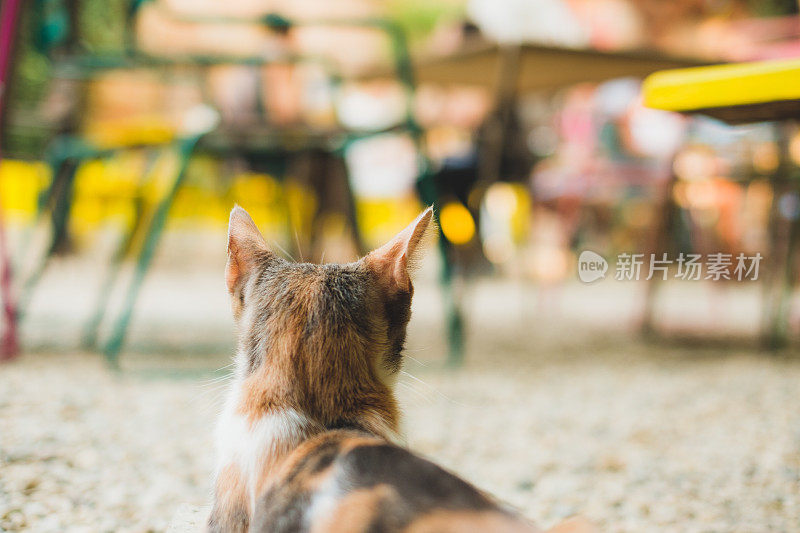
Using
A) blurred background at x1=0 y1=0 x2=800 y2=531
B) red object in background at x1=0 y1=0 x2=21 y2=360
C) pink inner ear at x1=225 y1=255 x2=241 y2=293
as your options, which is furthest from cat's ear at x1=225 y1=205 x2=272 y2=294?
red object in background at x1=0 y1=0 x2=21 y2=360

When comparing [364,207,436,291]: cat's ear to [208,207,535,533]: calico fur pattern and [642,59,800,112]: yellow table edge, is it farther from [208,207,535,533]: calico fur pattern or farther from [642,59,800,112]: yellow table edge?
[642,59,800,112]: yellow table edge

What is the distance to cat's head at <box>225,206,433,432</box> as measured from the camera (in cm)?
87

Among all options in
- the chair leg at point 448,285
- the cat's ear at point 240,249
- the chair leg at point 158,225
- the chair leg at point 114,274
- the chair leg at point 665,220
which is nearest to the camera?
the cat's ear at point 240,249

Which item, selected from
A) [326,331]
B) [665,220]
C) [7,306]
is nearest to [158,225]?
[7,306]

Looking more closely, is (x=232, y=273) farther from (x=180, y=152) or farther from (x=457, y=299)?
(x=457, y=299)

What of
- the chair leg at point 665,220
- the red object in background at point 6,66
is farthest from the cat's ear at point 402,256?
the chair leg at point 665,220

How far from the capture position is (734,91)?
1133 millimetres

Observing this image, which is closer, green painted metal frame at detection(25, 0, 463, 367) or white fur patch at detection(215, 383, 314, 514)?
white fur patch at detection(215, 383, 314, 514)

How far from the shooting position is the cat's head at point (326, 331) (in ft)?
2.87

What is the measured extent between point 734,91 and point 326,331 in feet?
2.69

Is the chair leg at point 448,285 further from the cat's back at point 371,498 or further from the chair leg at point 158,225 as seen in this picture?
the cat's back at point 371,498

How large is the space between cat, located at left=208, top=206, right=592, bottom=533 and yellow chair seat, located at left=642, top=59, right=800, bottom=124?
22.7 inches

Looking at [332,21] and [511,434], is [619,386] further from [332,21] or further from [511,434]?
[332,21]

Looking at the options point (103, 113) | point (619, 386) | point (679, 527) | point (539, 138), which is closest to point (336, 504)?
point (679, 527)
